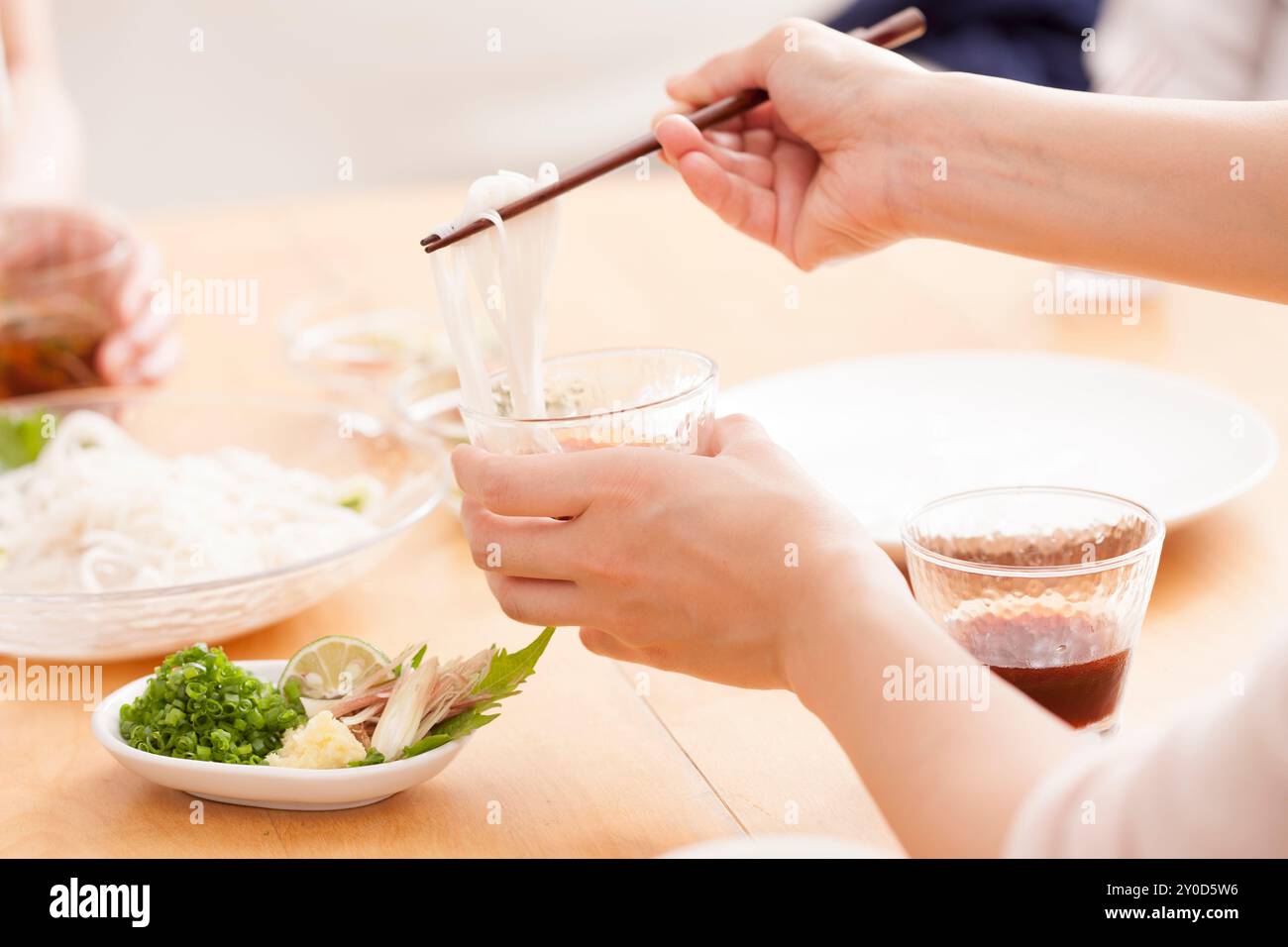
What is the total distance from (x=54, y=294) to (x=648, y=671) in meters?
1.08

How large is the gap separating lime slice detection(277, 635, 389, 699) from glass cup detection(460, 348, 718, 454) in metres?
0.20

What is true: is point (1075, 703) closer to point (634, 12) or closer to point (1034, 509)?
point (1034, 509)

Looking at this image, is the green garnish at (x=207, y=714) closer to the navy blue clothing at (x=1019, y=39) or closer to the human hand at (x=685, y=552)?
the human hand at (x=685, y=552)

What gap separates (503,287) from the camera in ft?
3.92

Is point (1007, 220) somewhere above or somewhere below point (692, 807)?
above

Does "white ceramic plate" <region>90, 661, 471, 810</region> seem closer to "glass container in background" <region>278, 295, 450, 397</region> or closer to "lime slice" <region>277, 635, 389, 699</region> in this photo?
"lime slice" <region>277, 635, 389, 699</region>

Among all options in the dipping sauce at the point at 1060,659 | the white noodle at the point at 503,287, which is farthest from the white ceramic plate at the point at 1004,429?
the white noodle at the point at 503,287

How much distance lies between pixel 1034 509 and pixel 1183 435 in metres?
0.50

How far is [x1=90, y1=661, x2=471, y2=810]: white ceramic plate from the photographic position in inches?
41.6

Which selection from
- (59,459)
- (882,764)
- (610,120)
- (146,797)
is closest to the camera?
(882,764)

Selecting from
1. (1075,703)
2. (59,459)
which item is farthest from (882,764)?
(59,459)

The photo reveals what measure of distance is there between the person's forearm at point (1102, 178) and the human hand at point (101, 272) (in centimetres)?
112

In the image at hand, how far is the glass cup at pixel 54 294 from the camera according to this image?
1890 mm

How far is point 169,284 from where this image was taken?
8.06ft
